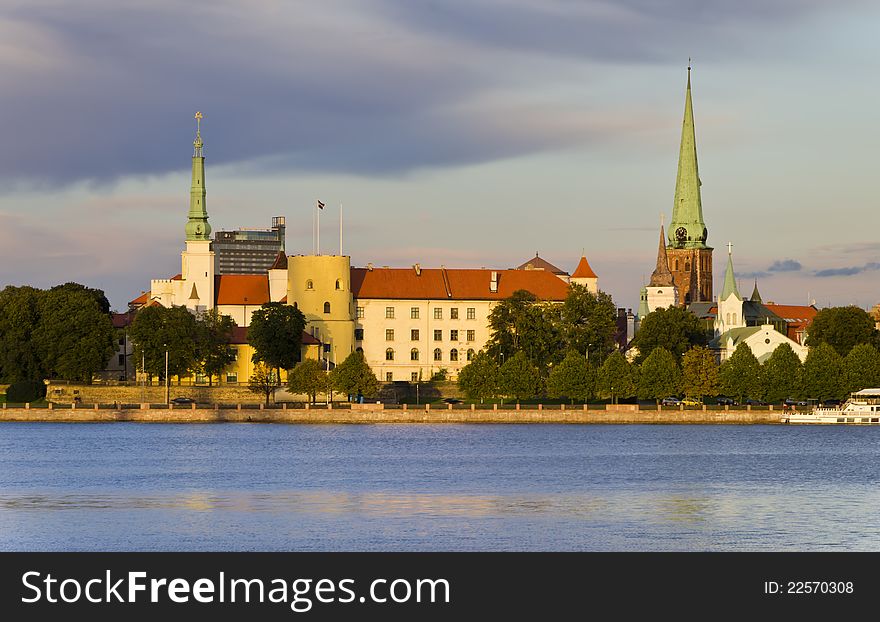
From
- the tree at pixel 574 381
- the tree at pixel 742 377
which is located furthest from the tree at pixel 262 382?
the tree at pixel 742 377

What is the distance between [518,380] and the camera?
9531 centimetres

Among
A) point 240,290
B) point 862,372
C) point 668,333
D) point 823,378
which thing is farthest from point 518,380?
point 240,290

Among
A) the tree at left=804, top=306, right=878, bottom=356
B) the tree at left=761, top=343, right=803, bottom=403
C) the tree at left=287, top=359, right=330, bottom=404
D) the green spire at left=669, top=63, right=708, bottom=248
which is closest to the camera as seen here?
the tree at left=761, top=343, right=803, bottom=403

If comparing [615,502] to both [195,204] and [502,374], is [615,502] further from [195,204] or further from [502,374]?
[195,204]

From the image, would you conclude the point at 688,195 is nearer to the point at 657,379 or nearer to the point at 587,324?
the point at 587,324

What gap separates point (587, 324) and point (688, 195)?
6035 centimetres

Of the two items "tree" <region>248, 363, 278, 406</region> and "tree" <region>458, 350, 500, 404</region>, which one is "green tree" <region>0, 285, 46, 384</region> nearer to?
"tree" <region>248, 363, 278, 406</region>

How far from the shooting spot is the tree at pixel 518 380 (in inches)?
3752

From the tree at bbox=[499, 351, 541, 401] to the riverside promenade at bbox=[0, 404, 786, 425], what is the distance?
2477 mm

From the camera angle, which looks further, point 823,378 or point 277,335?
point 277,335

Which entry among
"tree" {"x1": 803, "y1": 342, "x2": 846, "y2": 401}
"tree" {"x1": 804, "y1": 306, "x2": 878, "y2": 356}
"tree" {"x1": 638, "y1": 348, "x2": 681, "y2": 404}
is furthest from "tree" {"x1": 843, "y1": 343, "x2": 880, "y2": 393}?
"tree" {"x1": 804, "y1": 306, "x2": 878, "y2": 356}

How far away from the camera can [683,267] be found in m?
167

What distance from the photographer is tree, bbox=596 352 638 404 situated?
95000mm

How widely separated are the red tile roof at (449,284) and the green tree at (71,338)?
89.3 feet
